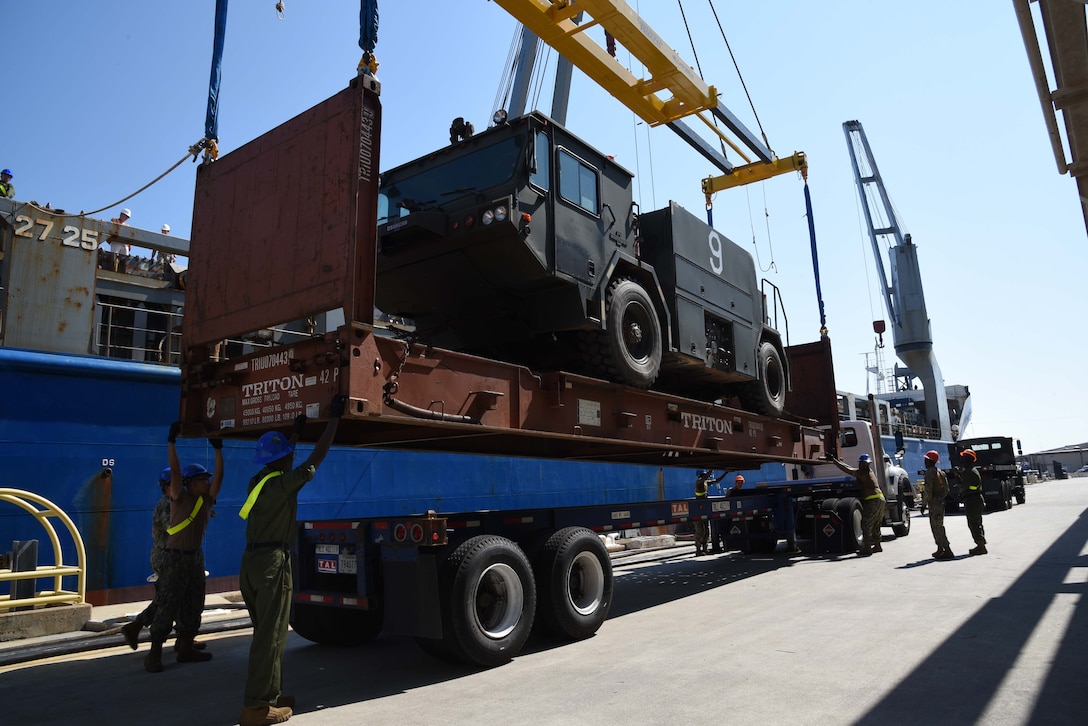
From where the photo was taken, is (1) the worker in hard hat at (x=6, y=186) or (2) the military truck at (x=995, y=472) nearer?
(1) the worker in hard hat at (x=6, y=186)

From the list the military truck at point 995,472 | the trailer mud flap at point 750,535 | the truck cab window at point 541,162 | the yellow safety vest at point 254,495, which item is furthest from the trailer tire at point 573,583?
the military truck at point 995,472

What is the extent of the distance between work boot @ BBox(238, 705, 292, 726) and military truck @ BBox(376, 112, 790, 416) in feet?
11.8

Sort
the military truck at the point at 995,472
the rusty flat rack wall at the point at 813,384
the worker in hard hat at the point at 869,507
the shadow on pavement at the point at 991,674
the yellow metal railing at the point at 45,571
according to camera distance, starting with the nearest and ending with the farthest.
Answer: the shadow on pavement at the point at 991,674
the yellow metal railing at the point at 45,571
the rusty flat rack wall at the point at 813,384
the worker in hard hat at the point at 869,507
the military truck at the point at 995,472

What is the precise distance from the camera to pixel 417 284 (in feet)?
22.6


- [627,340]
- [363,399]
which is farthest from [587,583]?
[363,399]

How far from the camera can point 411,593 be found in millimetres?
5723

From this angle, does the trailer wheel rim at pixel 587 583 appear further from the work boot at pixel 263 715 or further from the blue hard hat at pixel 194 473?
the blue hard hat at pixel 194 473

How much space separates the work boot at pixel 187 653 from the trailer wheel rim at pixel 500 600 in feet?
Result: 8.19

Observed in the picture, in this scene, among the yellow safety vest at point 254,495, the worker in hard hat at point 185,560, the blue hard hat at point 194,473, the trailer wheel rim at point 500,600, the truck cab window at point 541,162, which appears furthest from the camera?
the blue hard hat at point 194,473

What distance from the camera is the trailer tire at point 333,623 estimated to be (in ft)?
22.4

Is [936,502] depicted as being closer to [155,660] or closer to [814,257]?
[814,257]

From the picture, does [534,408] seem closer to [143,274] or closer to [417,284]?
[417,284]

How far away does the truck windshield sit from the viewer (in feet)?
21.5

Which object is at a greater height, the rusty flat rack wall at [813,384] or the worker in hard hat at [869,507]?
the rusty flat rack wall at [813,384]
